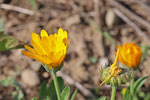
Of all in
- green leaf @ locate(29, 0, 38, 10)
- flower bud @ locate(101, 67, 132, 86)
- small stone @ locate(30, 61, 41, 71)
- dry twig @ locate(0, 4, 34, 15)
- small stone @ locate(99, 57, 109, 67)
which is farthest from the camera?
dry twig @ locate(0, 4, 34, 15)

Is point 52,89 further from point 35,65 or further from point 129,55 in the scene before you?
point 35,65

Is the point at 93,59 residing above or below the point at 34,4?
below

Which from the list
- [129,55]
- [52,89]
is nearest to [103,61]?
[129,55]

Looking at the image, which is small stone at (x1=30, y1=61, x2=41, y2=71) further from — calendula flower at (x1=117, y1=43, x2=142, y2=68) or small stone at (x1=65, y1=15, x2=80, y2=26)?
calendula flower at (x1=117, y1=43, x2=142, y2=68)

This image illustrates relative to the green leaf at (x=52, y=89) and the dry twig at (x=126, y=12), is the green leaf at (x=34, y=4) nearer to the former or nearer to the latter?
the dry twig at (x=126, y=12)

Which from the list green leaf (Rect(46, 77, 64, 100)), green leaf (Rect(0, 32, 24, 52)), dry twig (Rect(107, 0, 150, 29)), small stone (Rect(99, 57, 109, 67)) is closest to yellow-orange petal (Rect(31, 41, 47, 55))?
green leaf (Rect(0, 32, 24, 52))

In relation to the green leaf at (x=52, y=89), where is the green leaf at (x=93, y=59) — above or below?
below

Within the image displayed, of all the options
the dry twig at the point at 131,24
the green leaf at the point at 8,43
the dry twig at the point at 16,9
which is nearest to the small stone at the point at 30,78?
the dry twig at the point at 16,9
